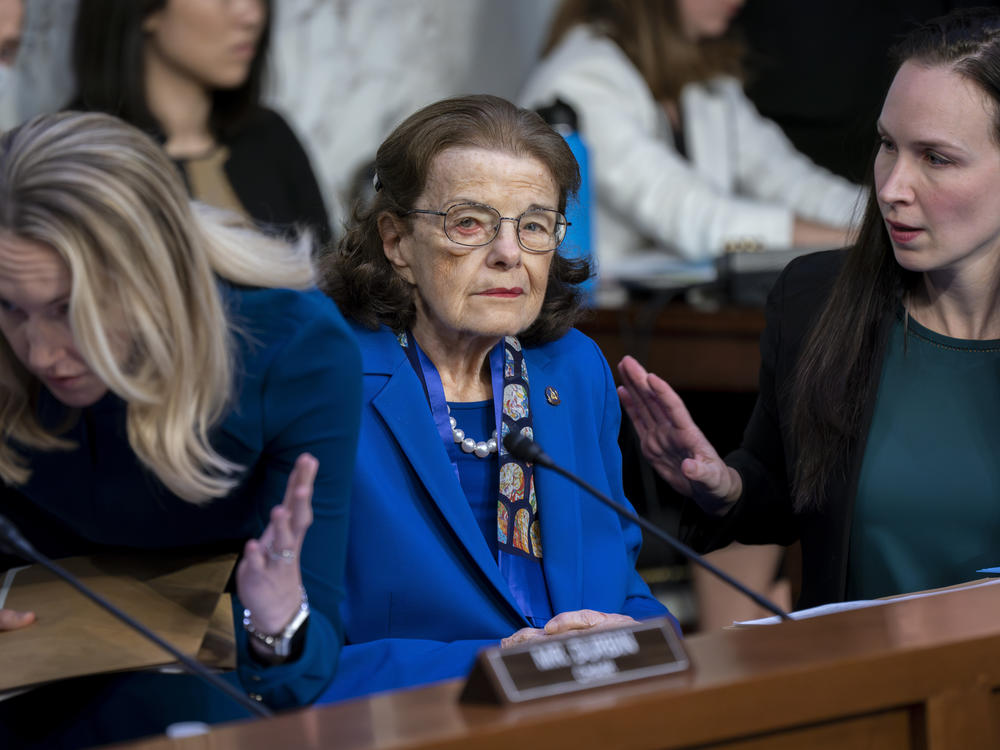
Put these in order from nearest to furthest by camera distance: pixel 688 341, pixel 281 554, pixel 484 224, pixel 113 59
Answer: pixel 281 554
pixel 484 224
pixel 688 341
pixel 113 59

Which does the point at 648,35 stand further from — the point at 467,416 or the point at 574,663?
the point at 574,663

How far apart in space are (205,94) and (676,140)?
5.22 feet

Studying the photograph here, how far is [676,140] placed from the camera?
174 inches

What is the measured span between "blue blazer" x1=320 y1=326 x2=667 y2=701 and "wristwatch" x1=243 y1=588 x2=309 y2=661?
0.24m

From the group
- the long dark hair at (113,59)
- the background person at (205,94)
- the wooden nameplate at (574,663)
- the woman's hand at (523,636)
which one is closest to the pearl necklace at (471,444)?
the woman's hand at (523,636)

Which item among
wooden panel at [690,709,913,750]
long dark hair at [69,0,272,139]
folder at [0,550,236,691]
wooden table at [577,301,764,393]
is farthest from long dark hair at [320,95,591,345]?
long dark hair at [69,0,272,139]

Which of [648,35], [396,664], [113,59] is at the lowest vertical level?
[396,664]

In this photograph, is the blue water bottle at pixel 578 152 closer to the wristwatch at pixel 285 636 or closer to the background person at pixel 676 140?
the background person at pixel 676 140

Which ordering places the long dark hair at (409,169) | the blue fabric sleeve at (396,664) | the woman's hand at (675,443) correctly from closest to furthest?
1. the blue fabric sleeve at (396,664)
2. the long dark hair at (409,169)
3. the woman's hand at (675,443)

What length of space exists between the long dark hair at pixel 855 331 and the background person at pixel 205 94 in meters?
1.77

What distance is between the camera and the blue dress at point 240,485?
1.53 m

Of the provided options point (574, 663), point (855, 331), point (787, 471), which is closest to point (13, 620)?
point (574, 663)

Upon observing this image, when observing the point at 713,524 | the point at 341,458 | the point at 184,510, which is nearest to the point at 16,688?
the point at 184,510

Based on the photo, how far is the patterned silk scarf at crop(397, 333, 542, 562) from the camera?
1.83 m
